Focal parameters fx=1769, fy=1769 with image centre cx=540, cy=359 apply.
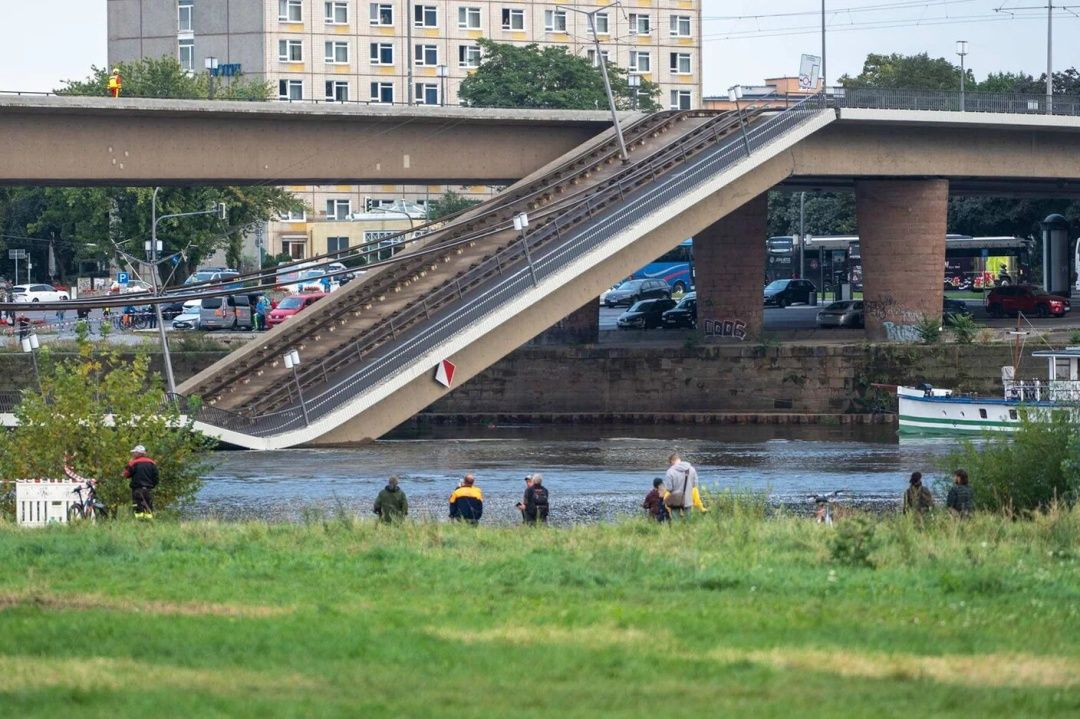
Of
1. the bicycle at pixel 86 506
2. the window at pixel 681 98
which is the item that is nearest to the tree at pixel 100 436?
the bicycle at pixel 86 506

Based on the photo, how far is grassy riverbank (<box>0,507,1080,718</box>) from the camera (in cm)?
1158

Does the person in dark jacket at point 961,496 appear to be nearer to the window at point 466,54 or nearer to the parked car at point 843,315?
the parked car at point 843,315

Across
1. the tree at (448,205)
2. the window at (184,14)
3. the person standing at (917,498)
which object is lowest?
the person standing at (917,498)

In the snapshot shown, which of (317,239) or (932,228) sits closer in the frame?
(932,228)

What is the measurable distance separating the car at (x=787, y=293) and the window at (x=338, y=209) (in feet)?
155

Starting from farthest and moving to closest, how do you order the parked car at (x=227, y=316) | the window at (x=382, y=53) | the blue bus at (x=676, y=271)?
the window at (x=382, y=53)
the blue bus at (x=676, y=271)
the parked car at (x=227, y=316)

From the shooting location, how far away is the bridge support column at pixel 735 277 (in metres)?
64.8

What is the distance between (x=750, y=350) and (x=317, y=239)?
65.9 meters

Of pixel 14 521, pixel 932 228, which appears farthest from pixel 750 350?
pixel 14 521

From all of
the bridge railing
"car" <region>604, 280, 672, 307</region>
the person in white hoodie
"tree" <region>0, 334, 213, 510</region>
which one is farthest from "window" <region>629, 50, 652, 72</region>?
the person in white hoodie

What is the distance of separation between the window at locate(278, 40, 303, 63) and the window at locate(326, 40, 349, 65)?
85.9 inches

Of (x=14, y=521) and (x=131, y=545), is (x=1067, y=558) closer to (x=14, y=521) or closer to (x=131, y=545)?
(x=131, y=545)

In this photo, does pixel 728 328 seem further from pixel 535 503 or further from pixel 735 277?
pixel 535 503

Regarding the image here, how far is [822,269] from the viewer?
10156cm
